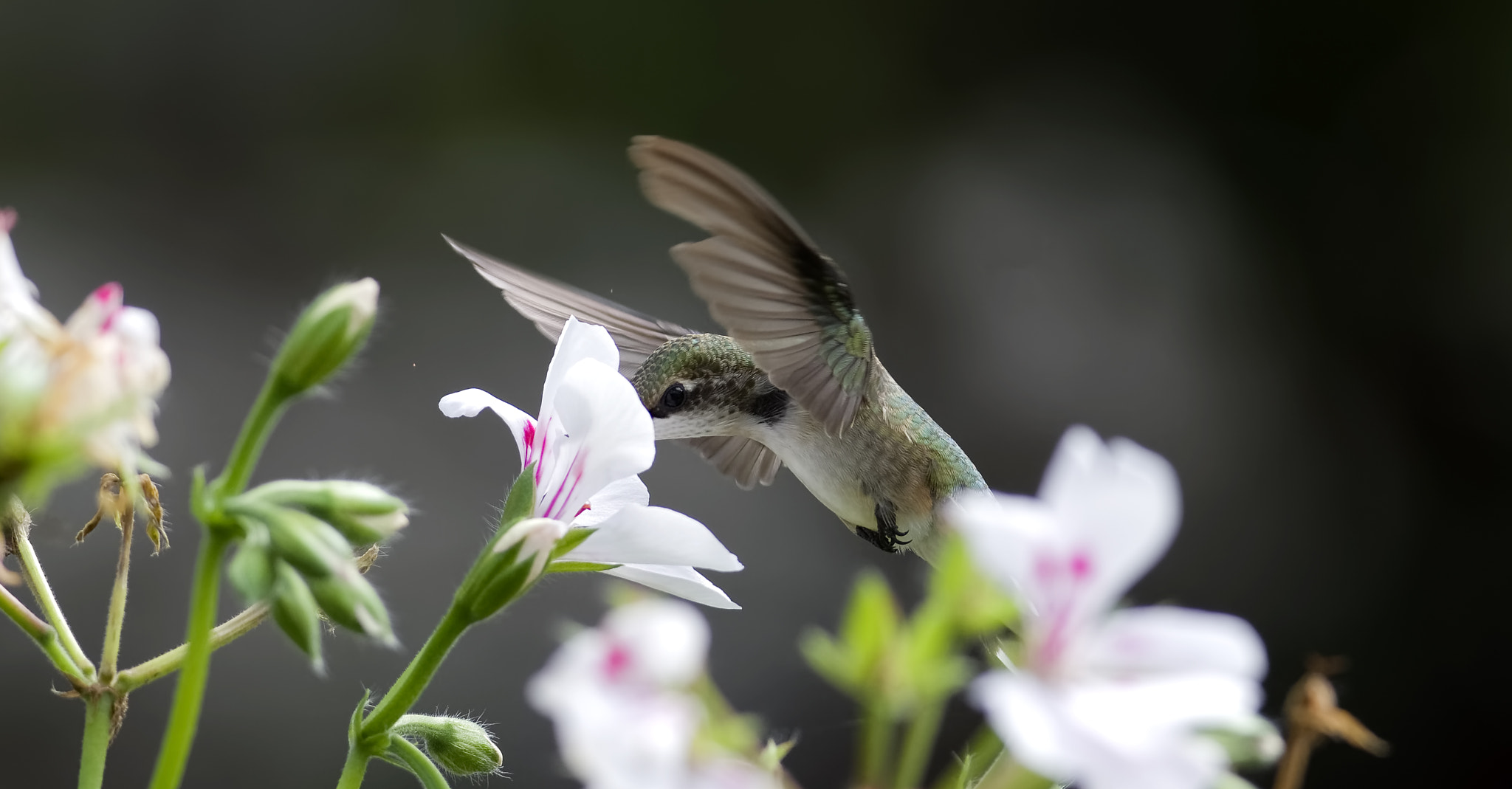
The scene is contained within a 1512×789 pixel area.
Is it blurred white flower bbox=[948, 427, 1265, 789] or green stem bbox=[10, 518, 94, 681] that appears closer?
blurred white flower bbox=[948, 427, 1265, 789]

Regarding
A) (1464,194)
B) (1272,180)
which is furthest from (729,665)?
(1464,194)

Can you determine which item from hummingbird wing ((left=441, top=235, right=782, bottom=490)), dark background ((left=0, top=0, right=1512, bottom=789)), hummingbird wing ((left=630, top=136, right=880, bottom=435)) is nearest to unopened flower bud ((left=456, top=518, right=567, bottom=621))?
hummingbird wing ((left=630, top=136, right=880, bottom=435))

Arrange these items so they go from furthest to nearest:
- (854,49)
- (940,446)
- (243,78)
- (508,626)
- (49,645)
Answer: (854,49) → (243,78) → (508,626) → (940,446) → (49,645)

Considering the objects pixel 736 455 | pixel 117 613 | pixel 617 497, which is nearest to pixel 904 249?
pixel 736 455

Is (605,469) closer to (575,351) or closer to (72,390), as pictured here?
(575,351)

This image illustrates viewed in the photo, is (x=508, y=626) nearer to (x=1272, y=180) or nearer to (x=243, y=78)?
(x=243, y=78)

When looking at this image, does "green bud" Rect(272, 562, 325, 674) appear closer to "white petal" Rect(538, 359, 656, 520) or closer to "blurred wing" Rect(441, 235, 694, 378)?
"white petal" Rect(538, 359, 656, 520)

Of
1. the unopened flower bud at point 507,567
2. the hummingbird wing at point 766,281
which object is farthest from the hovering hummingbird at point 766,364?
the unopened flower bud at point 507,567
